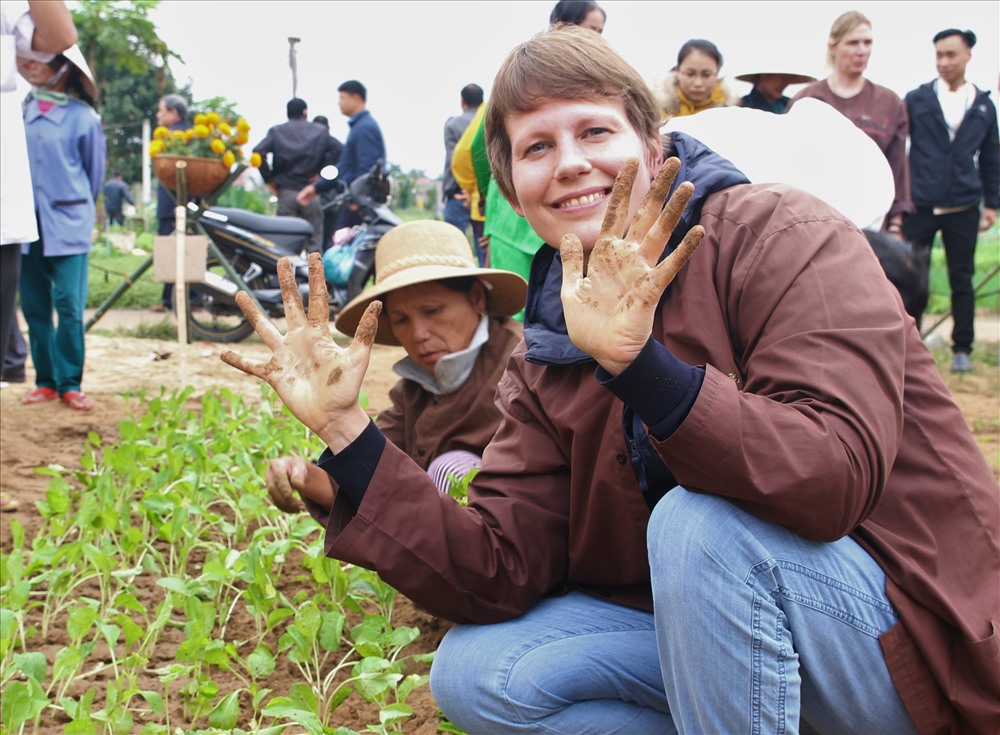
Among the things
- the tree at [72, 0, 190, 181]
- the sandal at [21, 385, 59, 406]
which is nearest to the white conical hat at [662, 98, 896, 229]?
the sandal at [21, 385, 59, 406]

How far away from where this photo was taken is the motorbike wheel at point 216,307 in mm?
7293

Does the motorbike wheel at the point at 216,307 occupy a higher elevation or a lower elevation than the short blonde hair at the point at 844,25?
lower

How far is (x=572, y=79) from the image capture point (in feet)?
5.60

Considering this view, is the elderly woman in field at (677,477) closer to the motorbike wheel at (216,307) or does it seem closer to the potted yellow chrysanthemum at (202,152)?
the potted yellow chrysanthemum at (202,152)

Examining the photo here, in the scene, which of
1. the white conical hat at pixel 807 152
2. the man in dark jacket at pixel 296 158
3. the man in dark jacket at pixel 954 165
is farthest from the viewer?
the man in dark jacket at pixel 296 158

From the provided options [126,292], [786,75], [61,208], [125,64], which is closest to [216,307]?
[126,292]

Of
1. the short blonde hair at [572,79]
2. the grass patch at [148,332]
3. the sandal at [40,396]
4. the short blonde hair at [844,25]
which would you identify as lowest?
the grass patch at [148,332]

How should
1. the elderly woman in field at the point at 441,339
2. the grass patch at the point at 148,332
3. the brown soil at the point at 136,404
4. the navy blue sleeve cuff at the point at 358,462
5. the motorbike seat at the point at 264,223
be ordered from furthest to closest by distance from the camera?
1. the motorbike seat at the point at 264,223
2. the grass patch at the point at 148,332
3. the elderly woman in field at the point at 441,339
4. the brown soil at the point at 136,404
5. the navy blue sleeve cuff at the point at 358,462

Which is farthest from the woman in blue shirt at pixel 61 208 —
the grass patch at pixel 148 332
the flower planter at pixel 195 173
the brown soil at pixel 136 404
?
the grass patch at pixel 148 332

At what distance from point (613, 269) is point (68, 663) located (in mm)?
1354

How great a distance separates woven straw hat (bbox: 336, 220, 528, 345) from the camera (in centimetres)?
261

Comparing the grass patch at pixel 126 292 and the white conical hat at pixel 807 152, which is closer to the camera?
the white conical hat at pixel 807 152

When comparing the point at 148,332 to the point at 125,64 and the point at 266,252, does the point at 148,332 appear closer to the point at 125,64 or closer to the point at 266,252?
the point at 266,252

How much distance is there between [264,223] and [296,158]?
Result: 1250 millimetres
